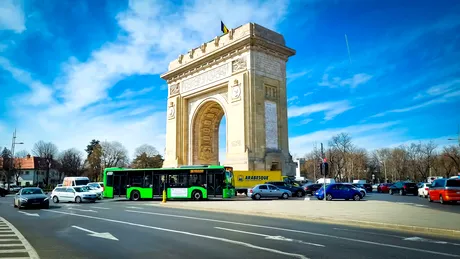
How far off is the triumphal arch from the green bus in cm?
935

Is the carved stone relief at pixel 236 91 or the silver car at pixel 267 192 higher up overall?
the carved stone relief at pixel 236 91

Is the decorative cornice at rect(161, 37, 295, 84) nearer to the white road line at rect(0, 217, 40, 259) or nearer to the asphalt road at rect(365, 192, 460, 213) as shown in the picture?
the asphalt road at rect(365, 192, 460, 213)

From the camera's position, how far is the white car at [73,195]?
88.5ft

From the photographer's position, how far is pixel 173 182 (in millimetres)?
28812

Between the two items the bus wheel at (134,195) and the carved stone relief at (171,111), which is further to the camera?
the carved stone relief at (171,111)

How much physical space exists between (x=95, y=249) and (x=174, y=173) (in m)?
21.0

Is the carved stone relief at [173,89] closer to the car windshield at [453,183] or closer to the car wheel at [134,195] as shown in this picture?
the car wheel at [134,195]

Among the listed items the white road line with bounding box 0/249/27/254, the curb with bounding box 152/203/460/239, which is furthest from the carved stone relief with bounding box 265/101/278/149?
the white road line with bounding box 0/249/27/254

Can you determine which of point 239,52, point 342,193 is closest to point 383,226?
point 342,193

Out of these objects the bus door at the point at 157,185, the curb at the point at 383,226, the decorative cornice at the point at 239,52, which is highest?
the decorative cornice at the point at 239,52

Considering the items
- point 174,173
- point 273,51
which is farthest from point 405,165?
point 174,173

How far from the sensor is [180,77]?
162ft

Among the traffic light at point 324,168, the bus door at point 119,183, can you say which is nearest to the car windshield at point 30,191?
the bus door at point 119,183

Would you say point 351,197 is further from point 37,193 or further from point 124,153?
point 124,153
